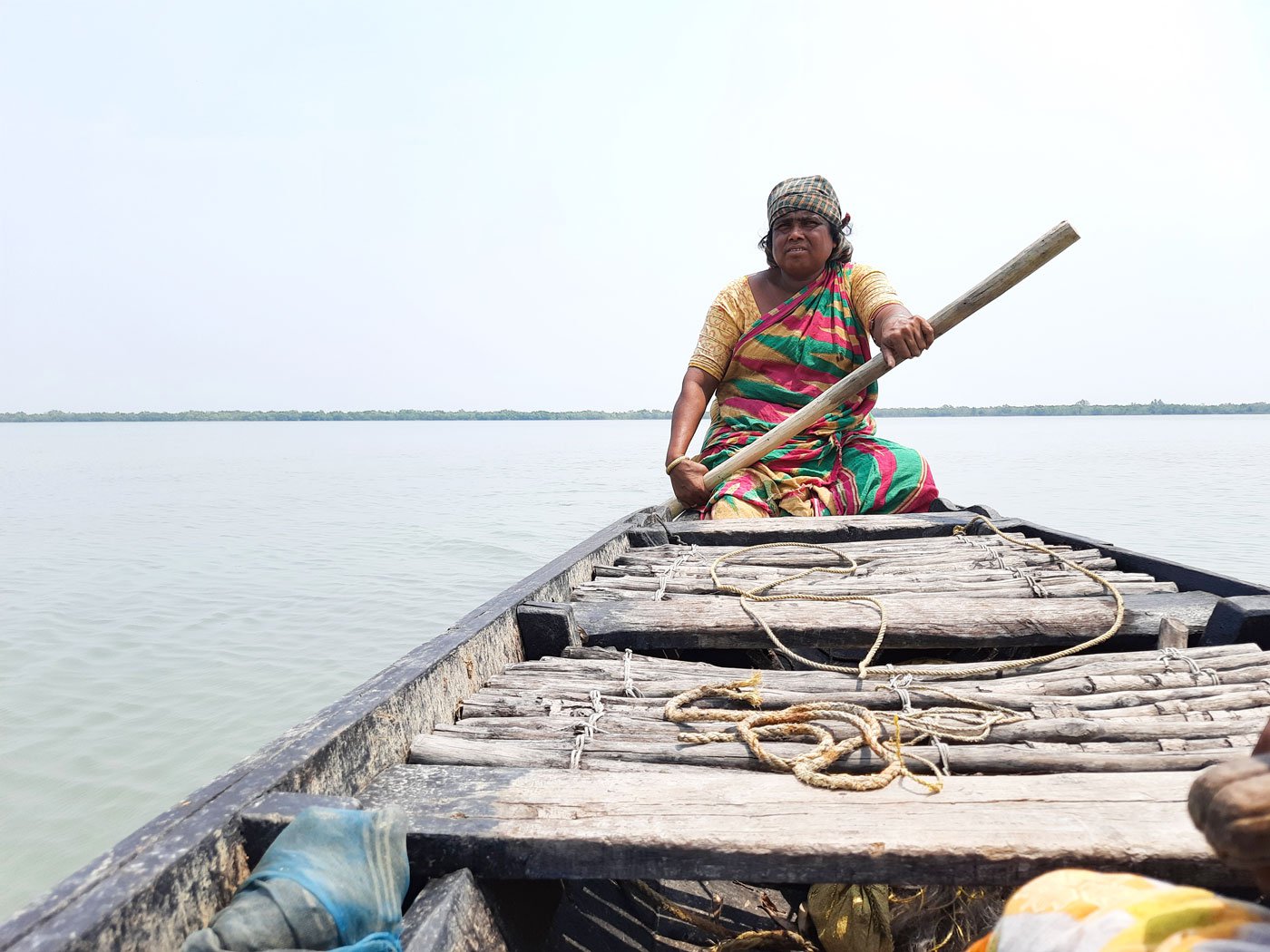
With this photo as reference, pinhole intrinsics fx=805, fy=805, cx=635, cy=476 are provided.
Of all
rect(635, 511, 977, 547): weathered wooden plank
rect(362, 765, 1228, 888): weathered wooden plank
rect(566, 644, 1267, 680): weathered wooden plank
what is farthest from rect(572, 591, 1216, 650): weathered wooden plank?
rect(635, 511, 977, 547): weathered wooden plank

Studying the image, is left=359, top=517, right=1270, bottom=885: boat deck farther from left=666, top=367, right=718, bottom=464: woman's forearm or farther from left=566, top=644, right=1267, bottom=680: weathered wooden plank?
left=666, top=367, right=718, bottom=464: woman's forearm

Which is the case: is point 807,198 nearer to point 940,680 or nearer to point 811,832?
point 940,680

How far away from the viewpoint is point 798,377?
352 centimetres

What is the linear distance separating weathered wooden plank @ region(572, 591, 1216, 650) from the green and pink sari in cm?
131

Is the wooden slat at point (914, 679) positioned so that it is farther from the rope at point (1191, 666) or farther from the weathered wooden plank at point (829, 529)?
the weathered wooden plank at point (829, 529)

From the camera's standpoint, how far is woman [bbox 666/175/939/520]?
11.0ft

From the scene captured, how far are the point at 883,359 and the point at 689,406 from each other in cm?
88

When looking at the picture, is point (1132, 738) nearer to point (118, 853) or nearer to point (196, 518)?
point (118, 853)

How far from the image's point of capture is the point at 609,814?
1026 millimetres

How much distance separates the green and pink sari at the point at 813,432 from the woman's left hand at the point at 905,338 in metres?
0.38

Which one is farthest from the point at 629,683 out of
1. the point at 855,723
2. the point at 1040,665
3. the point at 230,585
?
the point at 230,585

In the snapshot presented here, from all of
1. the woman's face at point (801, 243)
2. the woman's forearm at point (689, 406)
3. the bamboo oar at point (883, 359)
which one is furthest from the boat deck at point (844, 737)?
the woman's face at point (801, 243)

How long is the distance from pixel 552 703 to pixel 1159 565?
182 cm

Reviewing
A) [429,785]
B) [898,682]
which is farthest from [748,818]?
[898,682]
